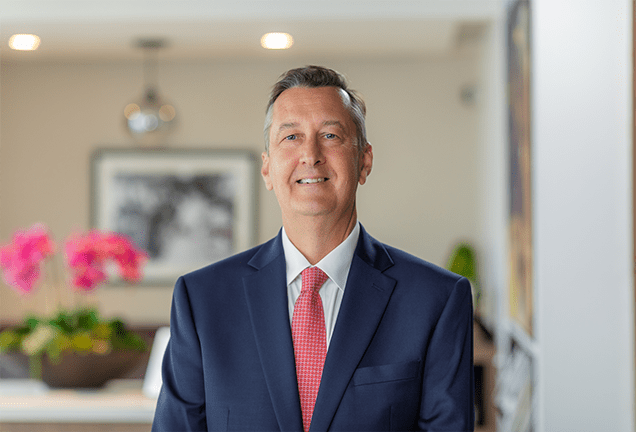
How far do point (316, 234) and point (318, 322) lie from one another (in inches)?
5.6

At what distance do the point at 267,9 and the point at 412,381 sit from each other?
2720mm

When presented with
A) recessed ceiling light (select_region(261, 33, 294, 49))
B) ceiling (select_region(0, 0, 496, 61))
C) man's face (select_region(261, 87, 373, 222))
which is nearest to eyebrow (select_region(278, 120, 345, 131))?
man's face (select_region(261, 87, 373, 222))

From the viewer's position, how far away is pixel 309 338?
1008mm

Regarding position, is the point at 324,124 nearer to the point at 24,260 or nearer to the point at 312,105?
the point at 312,105

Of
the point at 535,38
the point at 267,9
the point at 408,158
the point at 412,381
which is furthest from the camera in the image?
the point at 408,158

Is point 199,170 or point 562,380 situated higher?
point 199,170

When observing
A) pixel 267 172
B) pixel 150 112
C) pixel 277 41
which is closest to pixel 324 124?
pixel 267 172

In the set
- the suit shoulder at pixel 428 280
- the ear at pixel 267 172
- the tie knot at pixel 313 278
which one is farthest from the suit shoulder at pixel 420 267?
the ear at pixel 267 172

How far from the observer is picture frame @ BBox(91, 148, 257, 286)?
4.39 meters

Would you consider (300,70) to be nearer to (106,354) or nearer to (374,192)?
(106,354)

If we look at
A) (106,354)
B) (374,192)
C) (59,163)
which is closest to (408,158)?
(374,192)

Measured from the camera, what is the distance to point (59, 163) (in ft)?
14.6

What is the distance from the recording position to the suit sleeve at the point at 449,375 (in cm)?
96

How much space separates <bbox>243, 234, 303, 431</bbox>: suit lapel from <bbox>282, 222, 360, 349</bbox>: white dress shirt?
2cm
